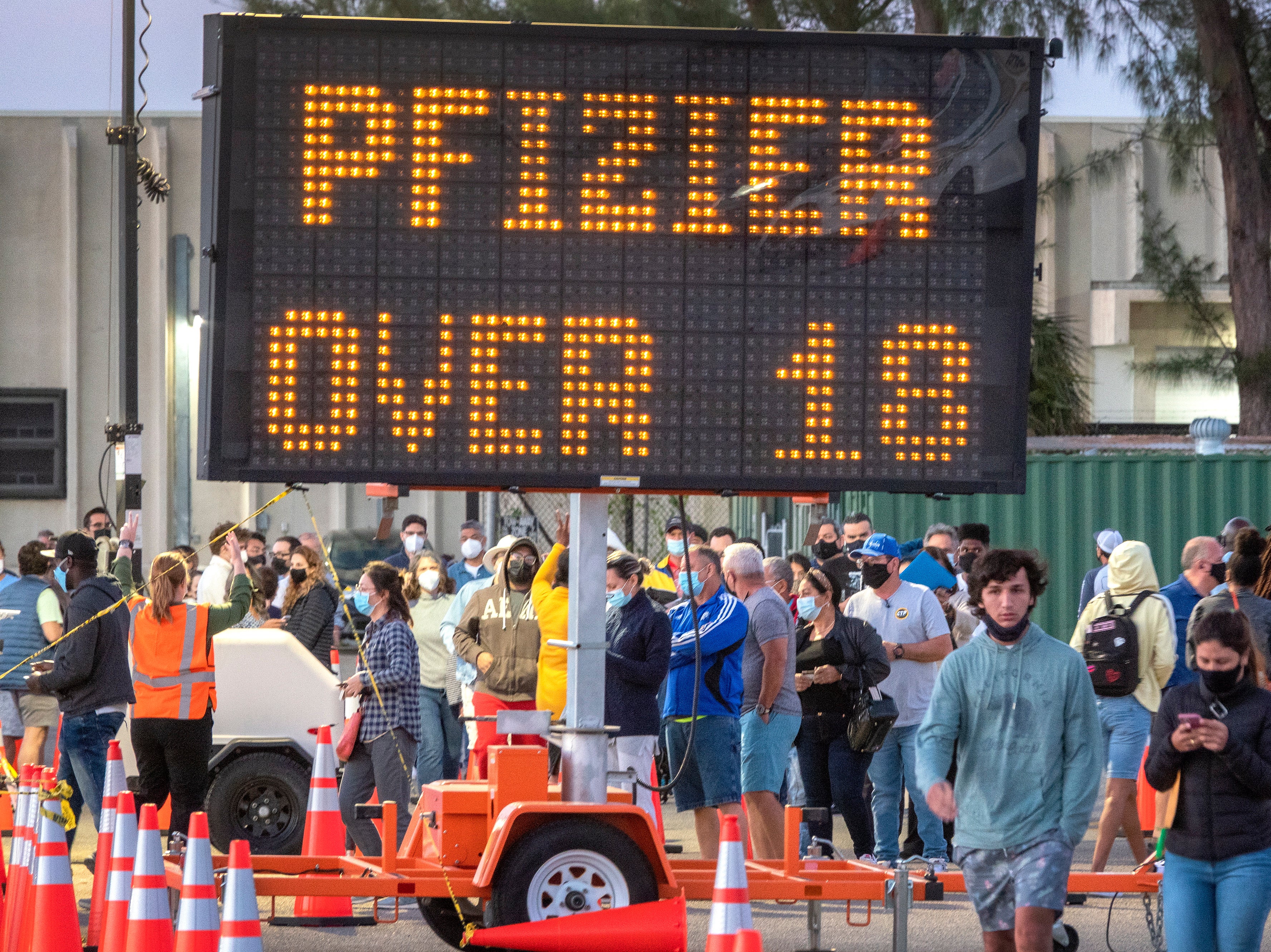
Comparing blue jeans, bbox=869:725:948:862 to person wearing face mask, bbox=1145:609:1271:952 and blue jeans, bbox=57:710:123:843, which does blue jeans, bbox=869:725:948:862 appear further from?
blue jeans, bbox=57:710:123:843

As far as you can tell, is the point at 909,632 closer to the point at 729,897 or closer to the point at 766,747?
the point at 766,747

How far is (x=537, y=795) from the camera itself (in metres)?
6.98

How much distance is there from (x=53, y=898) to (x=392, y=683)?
2923 mm

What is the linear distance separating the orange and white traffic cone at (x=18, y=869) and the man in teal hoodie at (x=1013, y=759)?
3.95m

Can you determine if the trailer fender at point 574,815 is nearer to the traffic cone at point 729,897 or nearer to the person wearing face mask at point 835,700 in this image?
the traffic cone at point 729,897

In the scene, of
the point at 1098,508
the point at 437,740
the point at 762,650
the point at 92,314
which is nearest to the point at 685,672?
the point at 762,650

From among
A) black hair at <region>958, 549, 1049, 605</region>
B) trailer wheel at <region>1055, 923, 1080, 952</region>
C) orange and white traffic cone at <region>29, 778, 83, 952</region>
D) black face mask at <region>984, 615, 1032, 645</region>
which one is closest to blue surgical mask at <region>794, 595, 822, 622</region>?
trailer wheel at <region>1055, 923, 1080, 952</region>

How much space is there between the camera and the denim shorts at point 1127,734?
909cm

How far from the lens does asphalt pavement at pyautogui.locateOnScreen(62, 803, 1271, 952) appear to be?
26.8 ft

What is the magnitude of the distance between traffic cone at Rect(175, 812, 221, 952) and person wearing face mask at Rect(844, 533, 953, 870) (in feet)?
15.5

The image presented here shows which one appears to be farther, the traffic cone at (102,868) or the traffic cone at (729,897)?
the traffic cone at (102,868)

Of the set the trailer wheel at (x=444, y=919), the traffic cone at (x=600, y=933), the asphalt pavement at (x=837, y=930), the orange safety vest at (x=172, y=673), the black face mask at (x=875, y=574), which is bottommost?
the asphalt pavement at (x=837, y=930)

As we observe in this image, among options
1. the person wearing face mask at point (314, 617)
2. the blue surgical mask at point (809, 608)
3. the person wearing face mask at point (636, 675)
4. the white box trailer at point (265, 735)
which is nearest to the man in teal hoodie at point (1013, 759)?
the person wearing face mask at point (636, 675)

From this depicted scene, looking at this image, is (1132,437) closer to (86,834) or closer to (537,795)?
(86,834)
